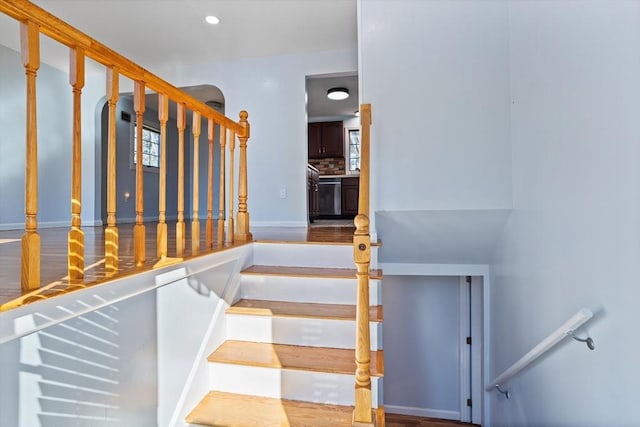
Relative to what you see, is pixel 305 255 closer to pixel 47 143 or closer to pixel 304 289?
pixel 304 289

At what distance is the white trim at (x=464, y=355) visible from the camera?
13.1ft

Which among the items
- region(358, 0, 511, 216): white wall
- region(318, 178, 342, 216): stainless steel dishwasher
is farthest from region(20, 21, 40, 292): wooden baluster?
region(318, 178, 342, 216): stainless steel dishwasher

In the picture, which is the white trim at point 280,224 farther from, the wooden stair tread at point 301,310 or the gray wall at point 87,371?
the gray wall at point 87,371

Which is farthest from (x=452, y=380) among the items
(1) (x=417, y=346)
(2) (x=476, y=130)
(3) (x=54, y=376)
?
(3) (x=54, y=376)

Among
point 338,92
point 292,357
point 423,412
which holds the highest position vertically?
point 338,92

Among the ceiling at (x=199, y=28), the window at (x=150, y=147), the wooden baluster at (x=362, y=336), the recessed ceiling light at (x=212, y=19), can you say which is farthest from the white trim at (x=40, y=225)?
the wooden baluster at (x=362, y=336)

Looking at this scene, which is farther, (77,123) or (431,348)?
(431,348)

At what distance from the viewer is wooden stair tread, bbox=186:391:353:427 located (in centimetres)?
161

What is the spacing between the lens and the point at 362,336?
149 centimetres

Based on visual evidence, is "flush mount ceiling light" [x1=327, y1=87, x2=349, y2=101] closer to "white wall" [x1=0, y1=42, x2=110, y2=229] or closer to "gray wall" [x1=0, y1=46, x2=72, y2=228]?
"white wall" [x1=0, y1=42, x2=110, y2=229]

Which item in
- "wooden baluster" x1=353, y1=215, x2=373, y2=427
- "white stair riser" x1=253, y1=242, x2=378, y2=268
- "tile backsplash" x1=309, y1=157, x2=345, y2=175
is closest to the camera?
"wooden baluster" x1=353, y1=215, x2=373, y2=427

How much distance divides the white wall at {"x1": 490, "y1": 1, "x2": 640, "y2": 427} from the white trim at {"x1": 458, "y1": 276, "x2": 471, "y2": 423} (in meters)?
1.64

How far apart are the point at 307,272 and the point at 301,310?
0.98 feet

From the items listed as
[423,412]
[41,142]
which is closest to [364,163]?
[423,412]
